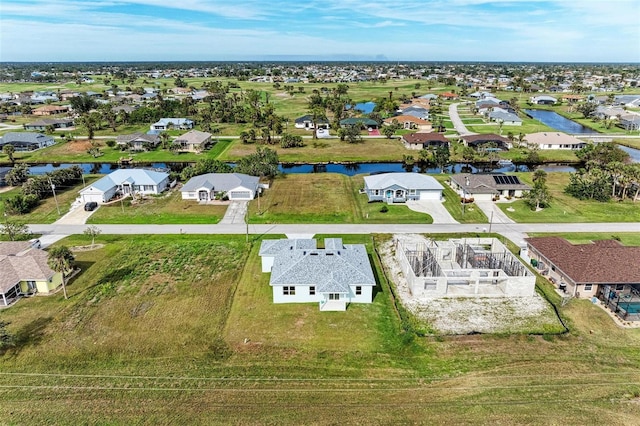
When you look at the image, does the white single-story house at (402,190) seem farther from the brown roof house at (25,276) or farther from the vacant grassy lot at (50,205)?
the vacant grassy lot at (50,205)

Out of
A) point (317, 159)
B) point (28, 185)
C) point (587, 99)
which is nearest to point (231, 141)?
point (317, 159)

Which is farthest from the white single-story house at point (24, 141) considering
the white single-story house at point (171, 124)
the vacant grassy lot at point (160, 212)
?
the vacant grassy lot at point (160, 212)

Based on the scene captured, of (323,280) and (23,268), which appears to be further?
(23,268)

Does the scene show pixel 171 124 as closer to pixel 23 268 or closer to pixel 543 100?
pixel 23 268

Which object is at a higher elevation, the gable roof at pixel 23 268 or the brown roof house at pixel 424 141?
the brown roof house at pixel 424 141

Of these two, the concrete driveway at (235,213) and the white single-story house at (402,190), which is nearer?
the concrete driveway at (235,213)

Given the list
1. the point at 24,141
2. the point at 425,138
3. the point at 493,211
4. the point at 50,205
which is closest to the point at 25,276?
the point at 50,205

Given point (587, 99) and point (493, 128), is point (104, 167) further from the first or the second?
point (587, 99)
